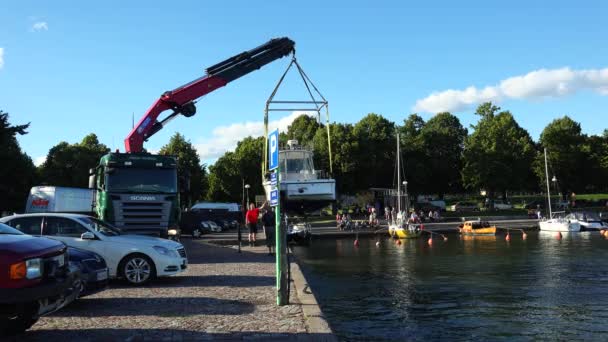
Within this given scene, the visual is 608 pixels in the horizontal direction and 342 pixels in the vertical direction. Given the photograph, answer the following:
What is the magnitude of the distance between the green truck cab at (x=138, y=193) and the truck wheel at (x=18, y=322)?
33.2 feet

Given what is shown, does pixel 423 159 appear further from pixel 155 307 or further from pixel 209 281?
pixel 155 307

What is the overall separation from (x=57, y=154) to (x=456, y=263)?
65011 millimetres

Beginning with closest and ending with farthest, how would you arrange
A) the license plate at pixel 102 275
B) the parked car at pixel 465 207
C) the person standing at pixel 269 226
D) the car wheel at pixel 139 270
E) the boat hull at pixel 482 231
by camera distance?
the license plate at pixel 102 275 < the car wheel at pixel 139 270 < the person standing at pixel 269 226 < the boat hull at pixel 482 231 < the parked car at pixel 465 207

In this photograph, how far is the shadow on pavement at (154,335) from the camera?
7.32 metres

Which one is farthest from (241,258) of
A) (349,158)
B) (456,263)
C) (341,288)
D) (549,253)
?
(349,158)

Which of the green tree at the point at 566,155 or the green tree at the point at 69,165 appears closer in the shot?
the green tree at the point at 69,165

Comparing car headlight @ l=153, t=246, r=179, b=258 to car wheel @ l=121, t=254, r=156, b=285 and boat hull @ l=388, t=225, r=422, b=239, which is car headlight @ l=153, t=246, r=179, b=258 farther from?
boat hull @ l=388, t=225, r=422, b=239

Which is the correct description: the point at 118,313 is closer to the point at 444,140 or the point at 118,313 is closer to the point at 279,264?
the point at 279,264

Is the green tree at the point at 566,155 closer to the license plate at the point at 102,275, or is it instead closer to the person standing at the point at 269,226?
the person standing at the point at 269,226

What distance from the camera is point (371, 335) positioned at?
10008 mm

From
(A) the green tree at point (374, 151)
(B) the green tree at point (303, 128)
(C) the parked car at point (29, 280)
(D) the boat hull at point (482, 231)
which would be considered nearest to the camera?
(C) the parked car at point (29, 280)

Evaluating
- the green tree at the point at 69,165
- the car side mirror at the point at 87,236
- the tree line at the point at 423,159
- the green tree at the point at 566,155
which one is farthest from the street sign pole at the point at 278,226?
the green tree at the point at 566,155

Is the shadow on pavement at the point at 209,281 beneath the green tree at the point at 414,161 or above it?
beneath

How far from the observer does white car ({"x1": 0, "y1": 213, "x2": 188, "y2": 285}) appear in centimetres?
1200
